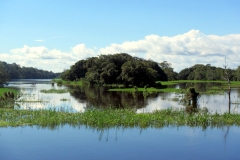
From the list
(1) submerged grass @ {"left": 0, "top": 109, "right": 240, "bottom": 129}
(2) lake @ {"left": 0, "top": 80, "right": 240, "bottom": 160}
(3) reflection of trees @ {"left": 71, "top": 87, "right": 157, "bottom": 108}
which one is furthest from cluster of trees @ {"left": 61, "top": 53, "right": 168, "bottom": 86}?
(2) lake @ {"left": 0, "top": 80, "right": 240, "bottom": 160}

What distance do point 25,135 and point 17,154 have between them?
3.46 m

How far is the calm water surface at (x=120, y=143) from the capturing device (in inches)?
579

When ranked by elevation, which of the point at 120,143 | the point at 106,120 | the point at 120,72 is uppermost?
the point at 120,72

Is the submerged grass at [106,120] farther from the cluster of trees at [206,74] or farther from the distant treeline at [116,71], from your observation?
the cluster of trees at [206,74]

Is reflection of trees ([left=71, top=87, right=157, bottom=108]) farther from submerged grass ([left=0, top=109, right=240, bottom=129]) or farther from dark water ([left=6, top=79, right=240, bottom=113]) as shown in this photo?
submerged grass ([left=0, top=109, right=240, bottom=129])

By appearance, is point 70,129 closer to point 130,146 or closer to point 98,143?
point 98,143

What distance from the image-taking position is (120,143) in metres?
16.7

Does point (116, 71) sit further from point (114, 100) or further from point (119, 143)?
point (119, 143)

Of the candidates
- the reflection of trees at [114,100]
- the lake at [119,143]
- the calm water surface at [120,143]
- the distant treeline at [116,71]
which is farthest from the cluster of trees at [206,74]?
the calm water surface at [120,143]

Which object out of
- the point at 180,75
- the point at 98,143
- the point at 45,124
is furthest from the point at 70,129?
the point at 180,75

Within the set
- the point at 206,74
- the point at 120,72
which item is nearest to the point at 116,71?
the point at 120,72

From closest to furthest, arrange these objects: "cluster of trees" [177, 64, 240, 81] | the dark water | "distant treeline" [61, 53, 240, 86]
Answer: the dark water, "distant treeline" [61, 53, 240, 86], "cluster of trees" [177, 64, 240, 81]

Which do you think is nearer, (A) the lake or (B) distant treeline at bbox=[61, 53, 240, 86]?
(A) the lake

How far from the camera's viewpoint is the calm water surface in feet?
48.3
